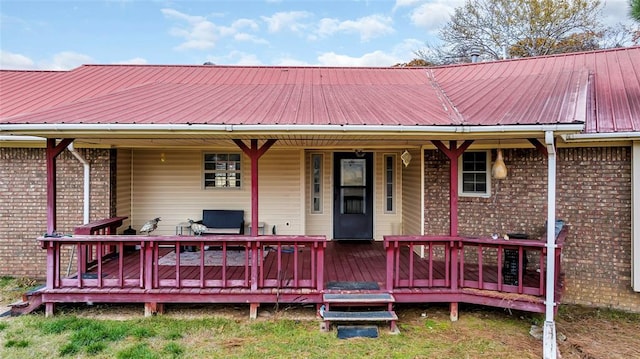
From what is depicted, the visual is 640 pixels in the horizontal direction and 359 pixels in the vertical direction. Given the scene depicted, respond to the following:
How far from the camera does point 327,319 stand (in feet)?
15.0

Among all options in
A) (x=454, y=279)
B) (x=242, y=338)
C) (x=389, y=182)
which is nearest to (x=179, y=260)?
(x=242, y=338)

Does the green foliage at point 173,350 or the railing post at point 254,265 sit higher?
the railing post at point 254,265

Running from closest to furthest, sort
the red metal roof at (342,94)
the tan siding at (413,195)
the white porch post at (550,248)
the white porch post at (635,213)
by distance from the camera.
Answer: the white porch post at (550,248) < the red metal roof at (342,94) < the white porch post at (635,213) < the tan siding at (413,195)

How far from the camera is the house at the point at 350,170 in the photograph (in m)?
4.77

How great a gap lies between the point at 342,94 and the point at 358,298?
3.62 metres

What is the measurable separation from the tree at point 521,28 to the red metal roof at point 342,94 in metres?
12.2

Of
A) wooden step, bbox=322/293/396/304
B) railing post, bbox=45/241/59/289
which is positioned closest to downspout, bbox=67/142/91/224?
railing post, bbox=45/241/59/289

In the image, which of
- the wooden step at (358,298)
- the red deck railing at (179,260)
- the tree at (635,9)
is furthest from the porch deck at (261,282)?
the tree at (635,9)

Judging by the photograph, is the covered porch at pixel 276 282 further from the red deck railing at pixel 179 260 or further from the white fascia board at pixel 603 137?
the white fascia board at pixel 603 137

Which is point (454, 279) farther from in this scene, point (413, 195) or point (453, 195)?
→ point (413, 195)

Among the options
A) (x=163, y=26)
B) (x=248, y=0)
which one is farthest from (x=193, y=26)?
(x=248, y=0)

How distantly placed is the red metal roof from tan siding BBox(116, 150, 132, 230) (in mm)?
1288

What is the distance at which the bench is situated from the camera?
765cm

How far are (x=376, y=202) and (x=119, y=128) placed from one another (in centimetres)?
536
